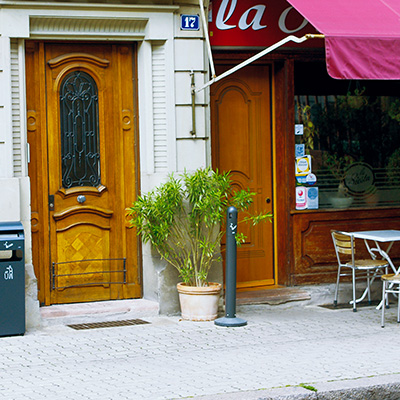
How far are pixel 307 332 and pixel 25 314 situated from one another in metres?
2.75

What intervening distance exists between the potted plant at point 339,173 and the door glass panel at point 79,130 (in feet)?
9.63

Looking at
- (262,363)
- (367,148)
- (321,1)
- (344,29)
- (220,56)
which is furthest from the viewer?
(367,148)

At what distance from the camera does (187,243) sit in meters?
8.55

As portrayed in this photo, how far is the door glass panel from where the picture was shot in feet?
28.1

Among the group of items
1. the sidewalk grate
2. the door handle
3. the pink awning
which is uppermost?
the pink awning

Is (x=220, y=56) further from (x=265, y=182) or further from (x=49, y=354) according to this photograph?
(x=49, y=354)

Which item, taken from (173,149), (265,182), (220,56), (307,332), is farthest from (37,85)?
(307,332)

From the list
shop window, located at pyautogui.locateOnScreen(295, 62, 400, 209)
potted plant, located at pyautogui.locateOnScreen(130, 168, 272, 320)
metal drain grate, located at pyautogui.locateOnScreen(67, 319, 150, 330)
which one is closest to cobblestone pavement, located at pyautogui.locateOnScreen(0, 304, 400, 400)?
metal drain grate, located at pyautogui.locateOnScreen(67, 319, 150, 330)

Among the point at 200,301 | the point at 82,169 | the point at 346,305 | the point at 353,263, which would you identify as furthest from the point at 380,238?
the point at 82,169

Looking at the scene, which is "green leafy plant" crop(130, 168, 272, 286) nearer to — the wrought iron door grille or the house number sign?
the wrought iron door grille

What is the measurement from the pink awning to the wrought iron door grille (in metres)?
3.29

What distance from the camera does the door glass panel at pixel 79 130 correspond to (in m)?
8.56

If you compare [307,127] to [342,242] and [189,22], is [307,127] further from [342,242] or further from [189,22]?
[189,22]

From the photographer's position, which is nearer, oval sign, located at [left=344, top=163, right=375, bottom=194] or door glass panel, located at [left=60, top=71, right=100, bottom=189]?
door glass panel, located at [left=60, top=71, right=100, bottom=189]
